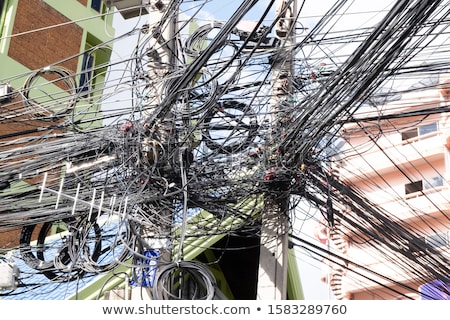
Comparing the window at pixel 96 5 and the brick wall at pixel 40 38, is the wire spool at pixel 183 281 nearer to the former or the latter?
the brick wall at pixel 40 38

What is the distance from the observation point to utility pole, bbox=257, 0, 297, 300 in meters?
8.90

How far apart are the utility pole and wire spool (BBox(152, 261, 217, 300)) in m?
0.57

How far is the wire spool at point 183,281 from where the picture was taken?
8438 millimetres

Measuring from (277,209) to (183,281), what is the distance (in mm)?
1310

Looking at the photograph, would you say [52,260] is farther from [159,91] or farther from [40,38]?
[40,38]

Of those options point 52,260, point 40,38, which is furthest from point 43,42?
point 52,260

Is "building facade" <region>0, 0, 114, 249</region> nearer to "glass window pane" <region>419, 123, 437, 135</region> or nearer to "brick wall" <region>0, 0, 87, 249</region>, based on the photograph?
"brick wall" <region>0, 0, 87, 249</region>

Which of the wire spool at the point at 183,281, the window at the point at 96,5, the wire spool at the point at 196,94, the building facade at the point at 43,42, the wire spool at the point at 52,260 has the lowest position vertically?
the wire spool at the point at 183,281

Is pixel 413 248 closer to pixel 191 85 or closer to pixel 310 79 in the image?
pixel 310 79

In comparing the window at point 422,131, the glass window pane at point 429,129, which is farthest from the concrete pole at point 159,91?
the glass window pane at point 429,129

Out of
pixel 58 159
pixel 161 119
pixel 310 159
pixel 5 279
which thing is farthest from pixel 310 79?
pixel 5 279

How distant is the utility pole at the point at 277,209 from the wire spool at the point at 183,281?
1.87 feet

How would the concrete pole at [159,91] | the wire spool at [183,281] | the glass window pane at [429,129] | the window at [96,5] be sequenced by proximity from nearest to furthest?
the wire spool at [183,281]
the concrete pole at [159,91]
the window at [96,5]
the glass window pane at [429,129]

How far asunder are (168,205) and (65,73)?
2.77 meters
